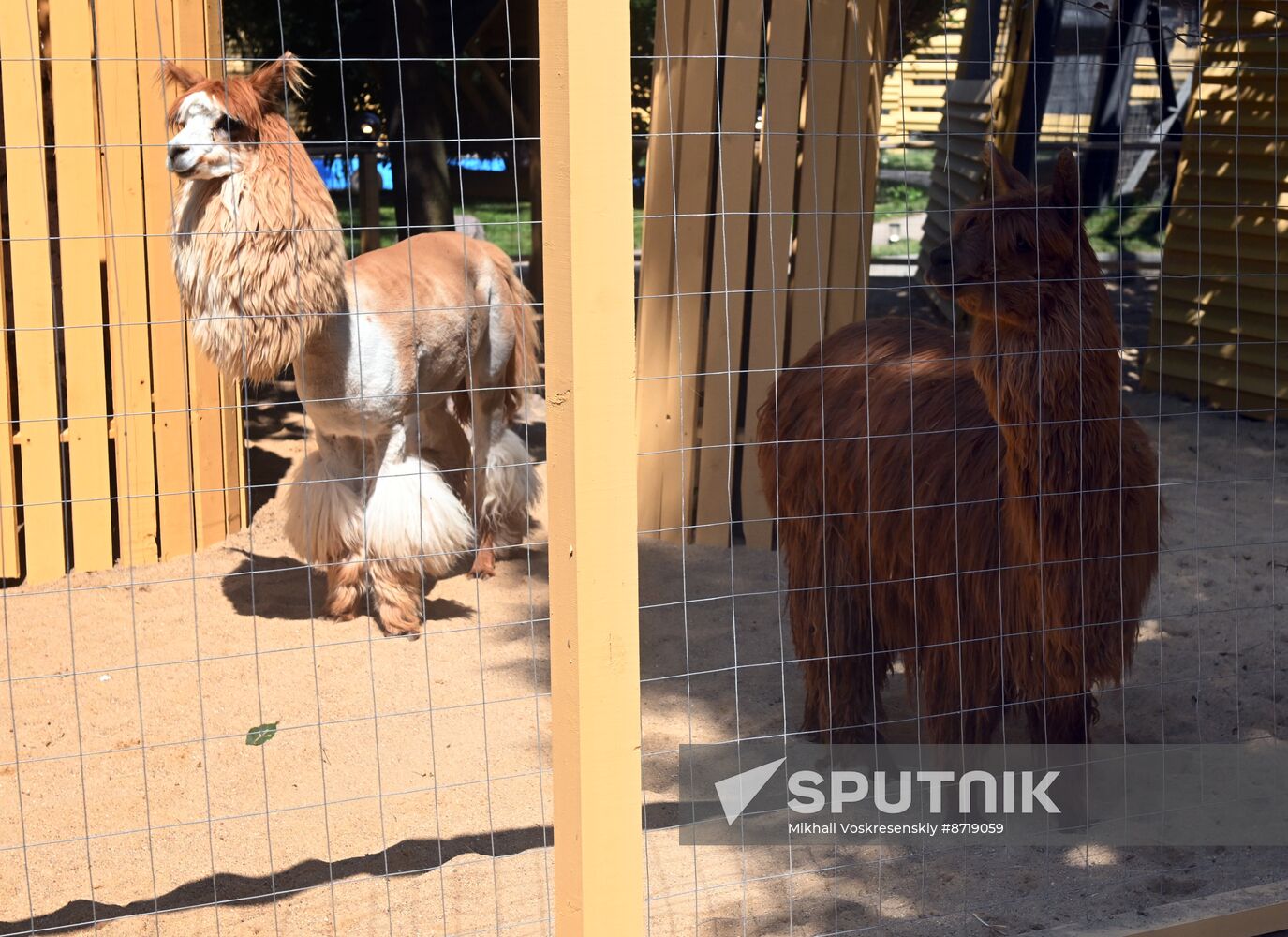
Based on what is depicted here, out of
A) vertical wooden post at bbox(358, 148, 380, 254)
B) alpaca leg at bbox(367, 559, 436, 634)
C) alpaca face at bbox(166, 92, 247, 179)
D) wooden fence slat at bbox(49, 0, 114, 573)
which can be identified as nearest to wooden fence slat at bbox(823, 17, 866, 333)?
alpaca leg at bbox(367, 559, 436, 634)

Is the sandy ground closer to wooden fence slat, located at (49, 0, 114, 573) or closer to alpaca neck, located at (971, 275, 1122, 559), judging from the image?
wooden fence slat, located at (49, 0, 114, 573)

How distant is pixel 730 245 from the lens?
6.47m

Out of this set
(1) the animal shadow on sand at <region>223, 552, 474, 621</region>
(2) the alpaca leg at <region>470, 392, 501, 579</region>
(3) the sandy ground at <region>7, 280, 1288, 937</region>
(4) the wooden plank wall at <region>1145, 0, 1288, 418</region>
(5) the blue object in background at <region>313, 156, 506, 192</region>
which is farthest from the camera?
(5) the blue object in background at <region>313, 156, 506, 192</region>

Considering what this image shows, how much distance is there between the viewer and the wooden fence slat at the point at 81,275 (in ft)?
19.1

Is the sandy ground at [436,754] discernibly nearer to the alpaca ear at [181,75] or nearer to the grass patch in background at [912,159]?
the alpaca ear at [181,75]

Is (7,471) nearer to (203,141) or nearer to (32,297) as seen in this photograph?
(32,297)

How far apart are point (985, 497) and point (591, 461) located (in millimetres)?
1947

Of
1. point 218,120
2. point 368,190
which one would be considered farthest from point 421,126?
point 218,120

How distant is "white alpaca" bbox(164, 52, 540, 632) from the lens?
4.87 meters

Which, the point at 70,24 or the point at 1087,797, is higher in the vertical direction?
the point at 70,24

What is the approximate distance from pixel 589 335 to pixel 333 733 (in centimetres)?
308

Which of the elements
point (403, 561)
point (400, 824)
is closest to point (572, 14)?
point (400, 824)

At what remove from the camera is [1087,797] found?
3.91 meters

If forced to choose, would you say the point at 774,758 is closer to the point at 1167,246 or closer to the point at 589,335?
the point at 589,335
